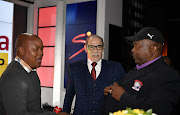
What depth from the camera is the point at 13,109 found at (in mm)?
1564

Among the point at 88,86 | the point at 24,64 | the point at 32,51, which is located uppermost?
the point at 32,51

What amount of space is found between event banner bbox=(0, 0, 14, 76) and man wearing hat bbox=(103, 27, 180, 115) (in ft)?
15.5

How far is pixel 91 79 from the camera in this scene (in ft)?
8.57

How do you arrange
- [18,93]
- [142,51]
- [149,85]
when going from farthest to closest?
[142,51] < [149,85] < [18,93]

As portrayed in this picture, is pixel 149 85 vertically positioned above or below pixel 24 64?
below

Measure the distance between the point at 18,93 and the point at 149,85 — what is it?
1.03m

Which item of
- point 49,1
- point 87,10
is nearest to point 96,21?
point 87,10

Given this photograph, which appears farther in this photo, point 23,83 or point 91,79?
point 91,79

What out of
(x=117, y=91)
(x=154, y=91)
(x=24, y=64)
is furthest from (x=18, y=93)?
(x=154, y=91)

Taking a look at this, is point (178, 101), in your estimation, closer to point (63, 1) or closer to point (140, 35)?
point (140, 35)

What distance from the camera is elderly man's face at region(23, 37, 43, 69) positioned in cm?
182

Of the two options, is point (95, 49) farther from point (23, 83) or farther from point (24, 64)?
point (23, 83)

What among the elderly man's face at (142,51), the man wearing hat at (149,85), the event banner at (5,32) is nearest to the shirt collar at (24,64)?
the man wearing hat at (149,85)

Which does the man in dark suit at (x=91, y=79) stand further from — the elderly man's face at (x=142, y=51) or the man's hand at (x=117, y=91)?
the man's hand at (x=117, y=91)
